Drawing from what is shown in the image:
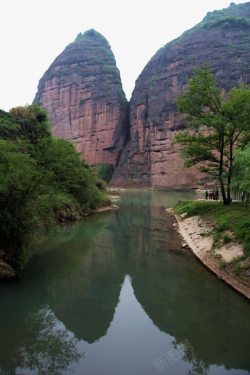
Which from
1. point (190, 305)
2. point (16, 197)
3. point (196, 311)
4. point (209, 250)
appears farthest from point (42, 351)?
point (209, 250)

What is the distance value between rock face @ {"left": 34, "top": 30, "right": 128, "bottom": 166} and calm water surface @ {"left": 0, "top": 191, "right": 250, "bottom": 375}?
112m

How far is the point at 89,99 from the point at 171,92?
36299mm

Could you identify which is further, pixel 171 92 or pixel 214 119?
pixel 171 92

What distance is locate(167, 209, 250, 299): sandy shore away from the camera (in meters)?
14.9

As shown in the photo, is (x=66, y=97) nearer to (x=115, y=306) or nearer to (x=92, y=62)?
(x=92, y=62)

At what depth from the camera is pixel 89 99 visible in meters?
141

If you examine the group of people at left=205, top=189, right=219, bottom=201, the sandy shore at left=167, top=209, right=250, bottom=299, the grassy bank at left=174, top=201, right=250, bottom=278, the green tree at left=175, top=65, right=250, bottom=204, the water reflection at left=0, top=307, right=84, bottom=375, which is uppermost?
the green tree at left=175, top=65, right=250, bottom=204

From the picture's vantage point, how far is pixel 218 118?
1109 inches

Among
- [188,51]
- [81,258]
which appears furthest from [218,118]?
[188,51]

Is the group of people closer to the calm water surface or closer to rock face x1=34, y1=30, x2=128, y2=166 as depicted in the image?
the calm water surface

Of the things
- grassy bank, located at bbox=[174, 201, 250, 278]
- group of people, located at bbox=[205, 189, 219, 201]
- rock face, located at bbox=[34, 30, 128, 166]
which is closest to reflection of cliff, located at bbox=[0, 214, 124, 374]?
grassy bank, located at bbox=[174, 201, 250, 278]

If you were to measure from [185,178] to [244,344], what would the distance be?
104 m

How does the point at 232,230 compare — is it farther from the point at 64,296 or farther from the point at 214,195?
the point at 214,195

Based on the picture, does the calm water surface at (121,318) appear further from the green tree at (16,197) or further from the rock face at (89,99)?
the rock face at (89,99)
